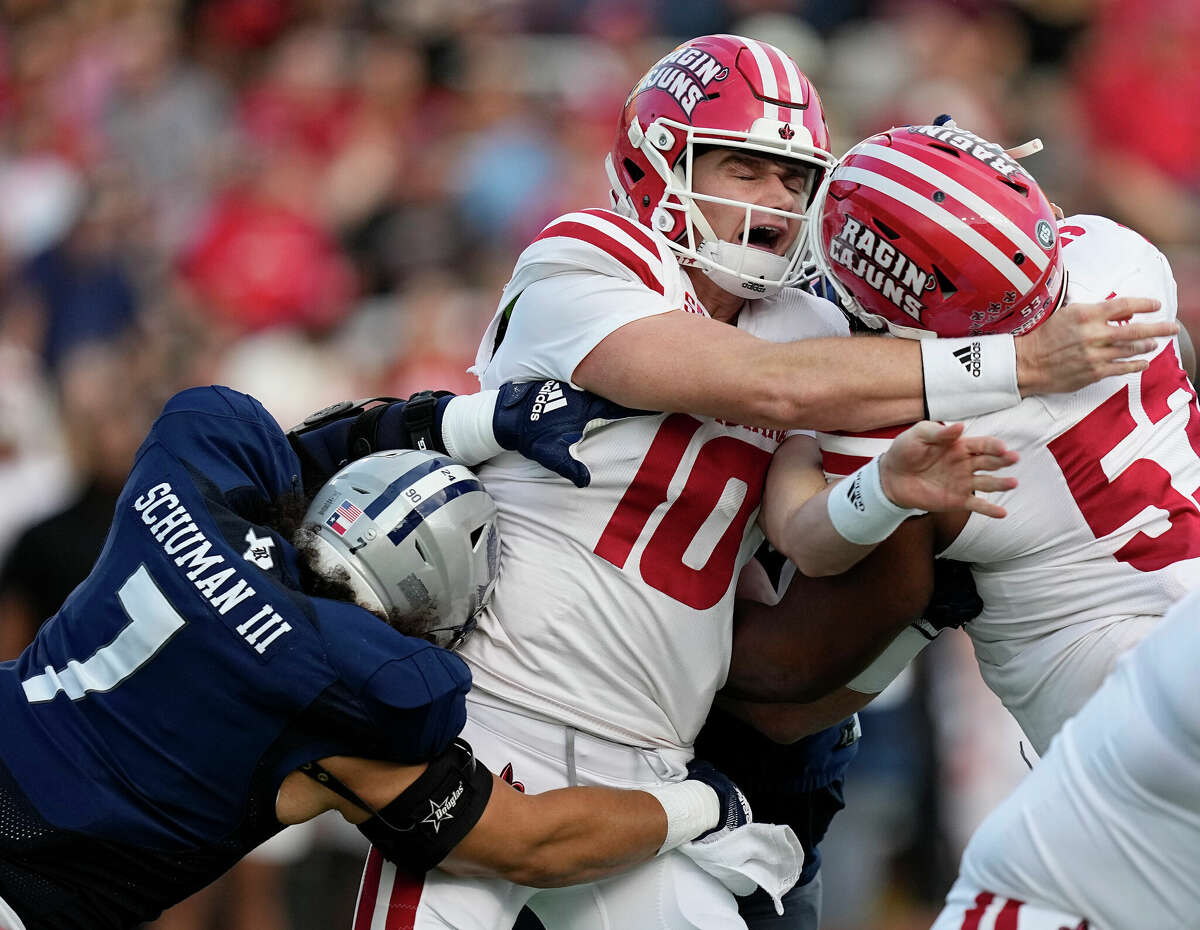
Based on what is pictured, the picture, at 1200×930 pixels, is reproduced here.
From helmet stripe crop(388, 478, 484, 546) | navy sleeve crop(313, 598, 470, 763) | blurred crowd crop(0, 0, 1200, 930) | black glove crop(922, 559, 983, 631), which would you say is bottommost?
blurred crowd crop(0, 0, 1200, 930)

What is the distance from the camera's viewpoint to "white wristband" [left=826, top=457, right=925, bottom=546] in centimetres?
280

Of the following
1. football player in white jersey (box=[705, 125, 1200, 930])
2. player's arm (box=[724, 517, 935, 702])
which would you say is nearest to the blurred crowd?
player's arm (box=[724, 517, 935, 702])

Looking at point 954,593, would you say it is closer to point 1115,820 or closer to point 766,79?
point 1115,820

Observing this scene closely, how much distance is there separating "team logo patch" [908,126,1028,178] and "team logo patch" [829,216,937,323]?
0.24 metres

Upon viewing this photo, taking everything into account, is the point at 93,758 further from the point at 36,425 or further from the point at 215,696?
the point at 36,425

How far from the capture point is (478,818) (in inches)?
115

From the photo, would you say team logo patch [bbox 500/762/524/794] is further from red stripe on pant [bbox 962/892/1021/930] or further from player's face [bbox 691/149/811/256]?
player's face [bbox 691/149/811/256]

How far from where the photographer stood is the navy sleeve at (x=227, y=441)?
3.01m

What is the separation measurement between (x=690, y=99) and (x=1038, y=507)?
1154 mm

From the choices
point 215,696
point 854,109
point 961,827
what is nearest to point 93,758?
point 215,696

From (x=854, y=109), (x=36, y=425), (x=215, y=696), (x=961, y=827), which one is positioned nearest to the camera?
(x=215, y=696)

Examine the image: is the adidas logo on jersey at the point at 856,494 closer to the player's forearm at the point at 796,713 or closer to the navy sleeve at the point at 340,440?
the player's forearm at the point at 796,713

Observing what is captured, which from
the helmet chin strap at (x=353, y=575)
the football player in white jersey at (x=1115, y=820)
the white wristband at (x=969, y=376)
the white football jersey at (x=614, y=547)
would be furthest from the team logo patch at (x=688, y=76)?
the football player in white jersey at (x=1115, y=820)

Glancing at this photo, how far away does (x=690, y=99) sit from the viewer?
3.39 m
